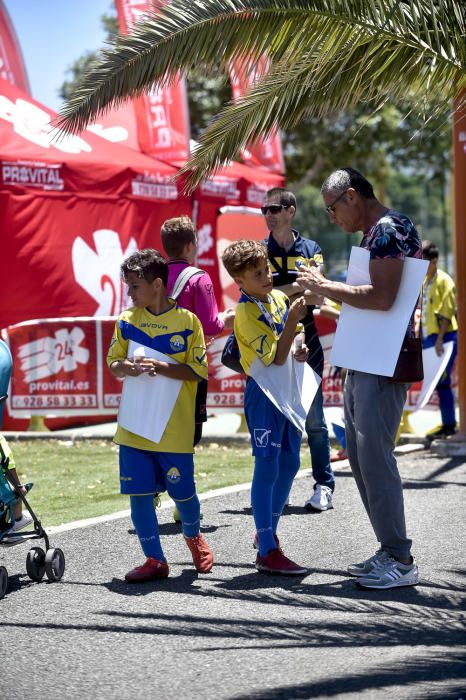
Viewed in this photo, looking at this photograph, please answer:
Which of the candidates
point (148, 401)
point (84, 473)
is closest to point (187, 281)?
point (148, 401)

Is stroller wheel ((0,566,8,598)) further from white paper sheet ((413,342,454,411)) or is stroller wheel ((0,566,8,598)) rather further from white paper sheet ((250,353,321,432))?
white paper sheet ((413,342,454,411))

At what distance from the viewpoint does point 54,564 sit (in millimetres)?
5852

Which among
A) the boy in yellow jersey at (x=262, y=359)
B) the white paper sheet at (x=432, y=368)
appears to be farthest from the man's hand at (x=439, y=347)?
the boy in yellow jersey at (x=262, y=359)

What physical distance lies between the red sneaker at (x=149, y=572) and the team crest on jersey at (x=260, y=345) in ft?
3.82

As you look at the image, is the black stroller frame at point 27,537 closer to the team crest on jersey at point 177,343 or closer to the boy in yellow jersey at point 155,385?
the boy in yellow jersey at point 155,385

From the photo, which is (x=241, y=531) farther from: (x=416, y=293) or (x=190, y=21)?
(x=190, y=21)

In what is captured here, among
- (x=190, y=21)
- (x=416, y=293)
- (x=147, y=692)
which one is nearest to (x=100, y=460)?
(x=190, y=21)

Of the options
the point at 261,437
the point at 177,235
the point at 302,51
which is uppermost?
the point at 302,51

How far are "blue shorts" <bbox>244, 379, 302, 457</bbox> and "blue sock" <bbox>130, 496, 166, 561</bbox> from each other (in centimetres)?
60

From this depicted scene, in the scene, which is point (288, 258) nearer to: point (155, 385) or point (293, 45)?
point (293, 45)

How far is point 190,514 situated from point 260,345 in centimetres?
92

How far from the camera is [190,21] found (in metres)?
7.12

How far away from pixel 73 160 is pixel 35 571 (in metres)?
8.99

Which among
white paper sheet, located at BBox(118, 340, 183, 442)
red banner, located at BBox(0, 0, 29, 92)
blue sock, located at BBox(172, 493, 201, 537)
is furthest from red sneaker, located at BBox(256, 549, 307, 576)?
red banner, located at BBox(0, 0, 29, 92)
